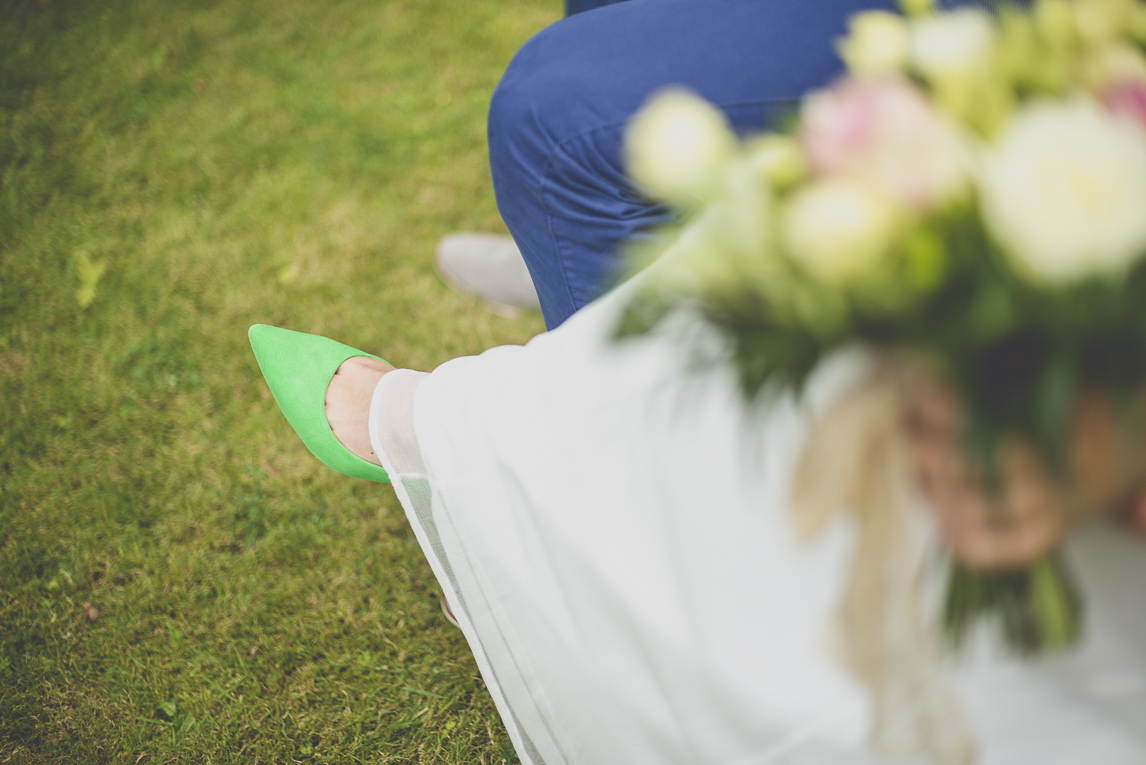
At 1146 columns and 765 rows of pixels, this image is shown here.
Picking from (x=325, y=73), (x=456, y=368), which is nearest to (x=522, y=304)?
(x=456, y=368)

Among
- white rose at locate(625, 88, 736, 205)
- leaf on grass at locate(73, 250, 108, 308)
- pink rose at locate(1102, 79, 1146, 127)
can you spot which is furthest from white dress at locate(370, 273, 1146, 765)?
leaf on grass at locate(73, 250, 108, 308)

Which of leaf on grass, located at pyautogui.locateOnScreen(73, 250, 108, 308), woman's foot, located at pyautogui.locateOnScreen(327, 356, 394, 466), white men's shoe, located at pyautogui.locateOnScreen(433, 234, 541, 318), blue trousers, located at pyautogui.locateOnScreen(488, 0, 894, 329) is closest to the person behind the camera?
blue trousers, located at pyautogui.locateOnScreen(488, 0, 894, 329)

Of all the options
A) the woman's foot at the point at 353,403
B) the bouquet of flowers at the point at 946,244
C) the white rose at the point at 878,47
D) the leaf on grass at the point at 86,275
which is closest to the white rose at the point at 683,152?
the bouquet of flowers at the point at 946,244

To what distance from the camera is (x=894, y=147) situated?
0.42 meters

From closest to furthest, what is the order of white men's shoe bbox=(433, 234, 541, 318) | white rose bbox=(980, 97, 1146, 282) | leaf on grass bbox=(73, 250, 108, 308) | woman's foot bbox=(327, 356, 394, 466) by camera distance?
white rose bbox=(980, 97, 1146, 282)
woman's foot bbox=(327, 356, 394, 466)
white men's shoe bbox=(433, 234, 541, 318)
leaf on grass bbox=(73, 250, 108, 308)

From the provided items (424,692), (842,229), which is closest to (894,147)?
(842,229)

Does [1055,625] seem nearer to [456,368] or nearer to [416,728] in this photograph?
[456,368]

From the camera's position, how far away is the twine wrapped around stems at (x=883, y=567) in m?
0.50

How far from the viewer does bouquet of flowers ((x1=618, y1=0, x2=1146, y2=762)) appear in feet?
1.28

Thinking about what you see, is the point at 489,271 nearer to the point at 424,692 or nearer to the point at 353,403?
the point at 353,403

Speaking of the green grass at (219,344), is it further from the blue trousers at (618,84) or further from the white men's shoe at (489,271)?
the blue trousers at (618,84)

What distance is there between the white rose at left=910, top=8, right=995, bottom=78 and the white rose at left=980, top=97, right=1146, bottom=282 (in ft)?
0.26

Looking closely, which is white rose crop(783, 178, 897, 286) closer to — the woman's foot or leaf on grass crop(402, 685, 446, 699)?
the woman's foot

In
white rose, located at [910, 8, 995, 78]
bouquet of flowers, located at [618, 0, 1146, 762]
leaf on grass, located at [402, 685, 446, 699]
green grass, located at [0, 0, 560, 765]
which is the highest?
white rose, located at [910, 8, 995, 78]
